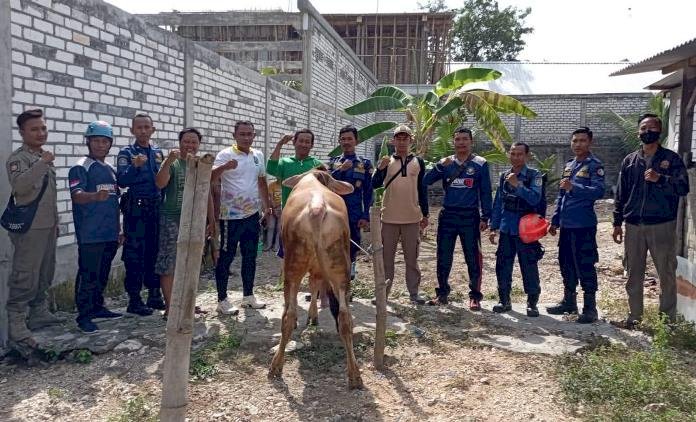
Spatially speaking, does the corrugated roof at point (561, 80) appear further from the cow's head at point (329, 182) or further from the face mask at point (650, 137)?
the cow's head at point (329, 182)

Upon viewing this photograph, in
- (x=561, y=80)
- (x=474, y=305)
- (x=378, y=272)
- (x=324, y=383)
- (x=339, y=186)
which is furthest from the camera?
(x=561, y=80)

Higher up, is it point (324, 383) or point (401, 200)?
point (401, 200)

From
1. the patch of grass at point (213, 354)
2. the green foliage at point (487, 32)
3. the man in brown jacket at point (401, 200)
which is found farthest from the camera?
the green foliage at point (487, 32)

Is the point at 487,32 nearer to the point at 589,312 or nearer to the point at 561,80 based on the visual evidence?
the point at 561,80

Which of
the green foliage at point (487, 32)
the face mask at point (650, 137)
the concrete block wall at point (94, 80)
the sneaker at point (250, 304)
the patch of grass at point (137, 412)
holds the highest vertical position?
the green foliage at point (487, 32)

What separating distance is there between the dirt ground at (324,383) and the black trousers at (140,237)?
0.85m

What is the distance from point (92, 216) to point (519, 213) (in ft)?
13.3

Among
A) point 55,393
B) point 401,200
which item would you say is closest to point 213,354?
point 55,393

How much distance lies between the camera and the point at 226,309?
536 cm

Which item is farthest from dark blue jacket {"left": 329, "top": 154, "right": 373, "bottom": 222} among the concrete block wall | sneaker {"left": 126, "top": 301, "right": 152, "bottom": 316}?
the concrete block wall

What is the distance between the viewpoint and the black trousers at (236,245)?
17.4 feet

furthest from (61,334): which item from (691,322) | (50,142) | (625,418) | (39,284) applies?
(691,322)

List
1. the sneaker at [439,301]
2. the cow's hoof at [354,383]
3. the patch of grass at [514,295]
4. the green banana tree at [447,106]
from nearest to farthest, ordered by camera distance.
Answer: the cow's hoof at [354,383] → the sneaker at [439,301] → the patch of grass at [514,295] → the green banana tree at [447,106]

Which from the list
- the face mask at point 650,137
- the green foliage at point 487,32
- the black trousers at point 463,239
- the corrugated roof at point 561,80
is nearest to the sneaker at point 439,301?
the black trousers at point 463,239
